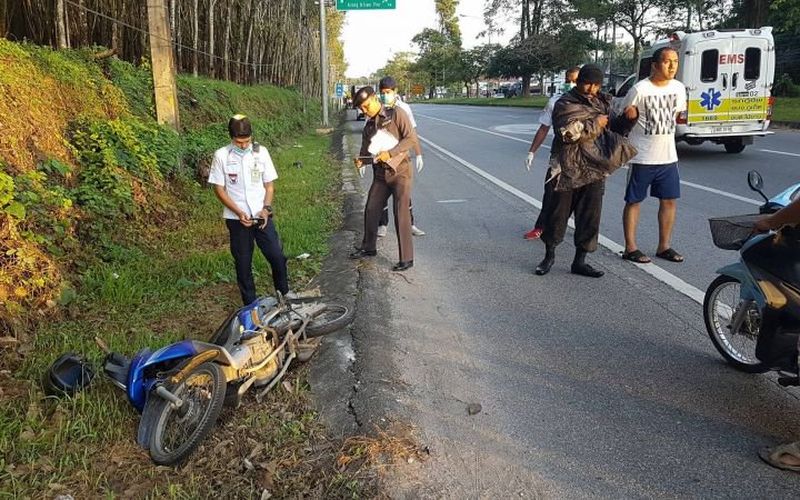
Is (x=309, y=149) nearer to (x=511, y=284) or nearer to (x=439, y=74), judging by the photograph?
(x=511, y=284)

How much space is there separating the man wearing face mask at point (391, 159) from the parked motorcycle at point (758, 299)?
2667 millimetres

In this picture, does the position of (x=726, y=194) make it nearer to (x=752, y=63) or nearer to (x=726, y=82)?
(x=726, y=82)

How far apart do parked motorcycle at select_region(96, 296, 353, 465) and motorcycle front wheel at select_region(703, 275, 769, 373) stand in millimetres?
2476

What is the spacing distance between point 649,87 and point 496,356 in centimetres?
305

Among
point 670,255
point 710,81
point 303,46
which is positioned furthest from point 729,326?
point 303,46

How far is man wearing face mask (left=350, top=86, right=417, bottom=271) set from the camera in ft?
18.1

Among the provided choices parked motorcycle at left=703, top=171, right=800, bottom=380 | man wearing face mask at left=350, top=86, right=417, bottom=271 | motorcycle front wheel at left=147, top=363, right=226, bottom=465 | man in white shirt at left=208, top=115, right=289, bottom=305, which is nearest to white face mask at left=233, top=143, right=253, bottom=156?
man in white shirt at left=208, top=115, right=289, bottom=305

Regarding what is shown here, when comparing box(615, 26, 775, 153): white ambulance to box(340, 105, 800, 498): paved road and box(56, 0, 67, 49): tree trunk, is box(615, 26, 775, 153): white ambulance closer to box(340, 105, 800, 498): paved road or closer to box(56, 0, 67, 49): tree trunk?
box(340, 105, 800, 498): paved road

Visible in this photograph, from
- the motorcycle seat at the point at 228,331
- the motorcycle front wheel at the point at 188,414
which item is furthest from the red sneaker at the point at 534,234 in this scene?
the motorcycle front wheel at the point at 188,414

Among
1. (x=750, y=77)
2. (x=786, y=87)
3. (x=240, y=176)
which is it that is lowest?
(x=240, y=176)

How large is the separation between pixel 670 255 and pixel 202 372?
4.32 meters

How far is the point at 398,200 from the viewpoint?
564 centimetres

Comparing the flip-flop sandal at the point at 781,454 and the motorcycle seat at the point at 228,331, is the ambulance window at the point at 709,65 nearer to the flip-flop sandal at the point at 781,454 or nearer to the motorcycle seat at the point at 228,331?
the flip-flop sandal at the point at 781,454

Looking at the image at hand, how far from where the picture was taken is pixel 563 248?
6.20 meters
